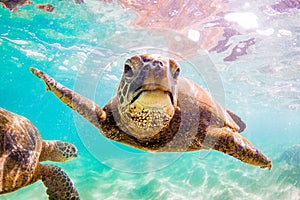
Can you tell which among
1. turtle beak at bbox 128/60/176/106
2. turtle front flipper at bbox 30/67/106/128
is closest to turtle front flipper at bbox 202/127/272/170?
turtle beak at bbox 128/60/176/106

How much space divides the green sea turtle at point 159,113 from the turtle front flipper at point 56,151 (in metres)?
2.07

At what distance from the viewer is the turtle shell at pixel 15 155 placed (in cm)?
406

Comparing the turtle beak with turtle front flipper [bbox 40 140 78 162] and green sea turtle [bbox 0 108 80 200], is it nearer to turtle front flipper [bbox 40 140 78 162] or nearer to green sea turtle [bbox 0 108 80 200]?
green sea turtle [bbox 0 108 80 200]

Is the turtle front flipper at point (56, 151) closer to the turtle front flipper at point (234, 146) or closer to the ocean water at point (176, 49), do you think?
the ocean water at point (176, 49)

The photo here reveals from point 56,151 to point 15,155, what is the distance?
5.06ft

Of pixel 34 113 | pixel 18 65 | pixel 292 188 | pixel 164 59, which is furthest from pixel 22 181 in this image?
pixel 34 113

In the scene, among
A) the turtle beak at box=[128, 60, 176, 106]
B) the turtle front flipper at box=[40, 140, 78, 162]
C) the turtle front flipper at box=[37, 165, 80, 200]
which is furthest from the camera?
the turtle front flipper at box=[40, 140, 78, 162]

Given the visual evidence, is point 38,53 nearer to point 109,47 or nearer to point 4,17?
point 4,17

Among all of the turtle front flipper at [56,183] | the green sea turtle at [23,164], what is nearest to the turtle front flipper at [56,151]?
the green sea turtle at [23,164]

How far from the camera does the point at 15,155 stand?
13.8ft

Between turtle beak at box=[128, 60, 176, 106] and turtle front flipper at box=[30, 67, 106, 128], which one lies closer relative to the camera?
turtle beak at box=[128, 60, 176, 106]

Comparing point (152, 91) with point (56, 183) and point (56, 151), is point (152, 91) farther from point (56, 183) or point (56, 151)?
point (56, 151)

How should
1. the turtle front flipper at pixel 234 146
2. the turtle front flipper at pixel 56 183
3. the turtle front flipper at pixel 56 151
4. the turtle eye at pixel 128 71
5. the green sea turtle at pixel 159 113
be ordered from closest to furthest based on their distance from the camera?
1. the green sea turtle at pixel 159 113
2. the turtle eye at pixel 128 71
3. the turtle front flipper at pixel 234 146
4. the turtle front flipper at pixel 56 183
5. the turtle front flipper at pixel 56 151

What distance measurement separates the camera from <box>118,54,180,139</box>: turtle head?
2805mm
